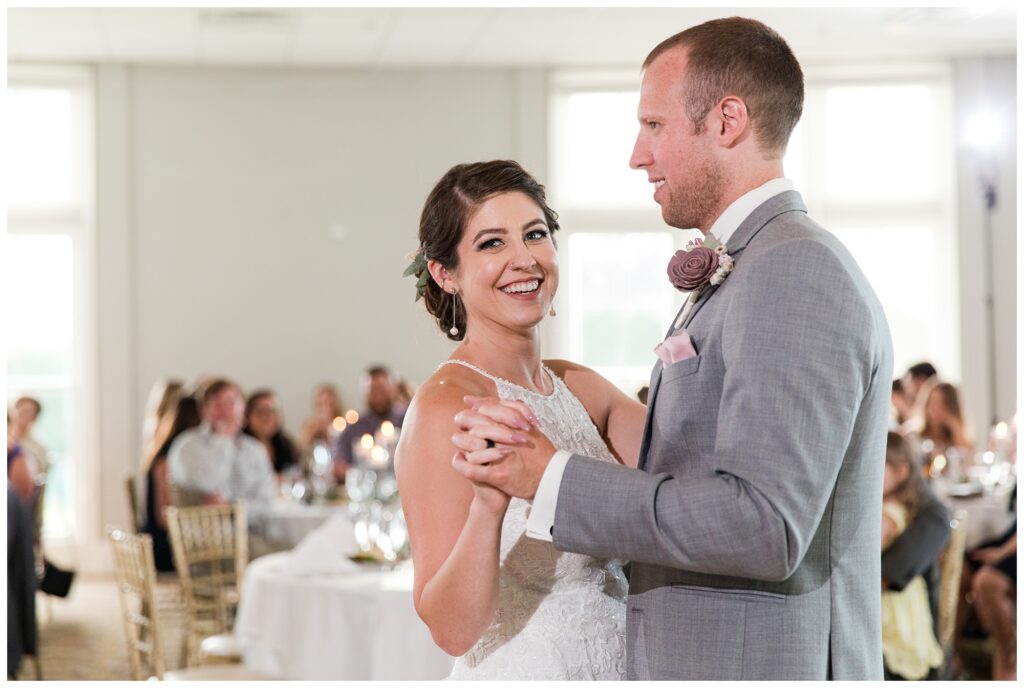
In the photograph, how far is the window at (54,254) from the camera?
1086 centimetres

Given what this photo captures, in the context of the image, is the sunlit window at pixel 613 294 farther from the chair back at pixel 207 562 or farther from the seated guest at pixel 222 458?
the chair back at pixel 207 562

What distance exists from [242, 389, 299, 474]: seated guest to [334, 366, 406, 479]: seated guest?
2.05 ft

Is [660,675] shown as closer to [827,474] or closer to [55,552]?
[827,474]

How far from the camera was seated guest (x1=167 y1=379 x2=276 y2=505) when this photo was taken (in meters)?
7.60

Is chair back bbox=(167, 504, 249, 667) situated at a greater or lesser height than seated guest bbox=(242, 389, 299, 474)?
lesser

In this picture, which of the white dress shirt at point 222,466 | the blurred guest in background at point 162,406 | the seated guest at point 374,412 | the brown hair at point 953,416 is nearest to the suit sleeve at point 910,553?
the brown hair at point 953,416

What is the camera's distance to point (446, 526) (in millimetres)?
1999

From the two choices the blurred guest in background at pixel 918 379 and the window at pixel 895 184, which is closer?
the blurred guest in background at pixel 918 379

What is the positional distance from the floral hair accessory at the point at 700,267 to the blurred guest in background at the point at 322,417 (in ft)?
27.4

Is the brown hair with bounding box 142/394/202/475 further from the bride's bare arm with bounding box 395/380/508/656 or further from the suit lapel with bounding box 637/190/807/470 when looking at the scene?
the suit lapel with bounding box 637/190/807/470

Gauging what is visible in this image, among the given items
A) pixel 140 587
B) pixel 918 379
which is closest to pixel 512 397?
pixel 140 587

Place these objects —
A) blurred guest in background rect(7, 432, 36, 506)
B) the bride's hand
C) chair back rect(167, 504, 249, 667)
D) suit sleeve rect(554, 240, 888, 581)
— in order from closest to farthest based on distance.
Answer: suit sleeve rect(554, 240, 888, 581) < the bride's hand < chair back rect(167, 504, 249, 667) < blurred guest in background rect(7, 432, 36, 506)

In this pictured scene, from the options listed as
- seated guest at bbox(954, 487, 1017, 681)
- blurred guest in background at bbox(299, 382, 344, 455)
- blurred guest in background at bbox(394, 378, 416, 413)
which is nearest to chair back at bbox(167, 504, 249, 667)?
blurred guest in background at bbox(394, 378, 416, 413)

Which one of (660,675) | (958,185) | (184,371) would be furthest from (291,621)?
(958,185)
